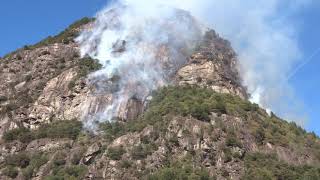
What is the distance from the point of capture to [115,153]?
110 metres

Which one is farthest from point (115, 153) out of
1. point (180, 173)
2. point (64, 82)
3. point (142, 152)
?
point (64, 82)

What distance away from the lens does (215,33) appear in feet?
539

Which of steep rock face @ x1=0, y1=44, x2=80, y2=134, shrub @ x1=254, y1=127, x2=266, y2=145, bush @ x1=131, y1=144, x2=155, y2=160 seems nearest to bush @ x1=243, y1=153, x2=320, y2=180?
shrub @ x1=254, y1=127, x2=266, y2=145

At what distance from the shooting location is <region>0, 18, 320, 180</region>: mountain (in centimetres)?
10838

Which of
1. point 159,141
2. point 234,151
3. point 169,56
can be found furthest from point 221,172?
point 169,56

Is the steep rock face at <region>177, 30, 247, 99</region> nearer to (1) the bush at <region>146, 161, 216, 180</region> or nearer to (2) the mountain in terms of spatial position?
(2) the mountain

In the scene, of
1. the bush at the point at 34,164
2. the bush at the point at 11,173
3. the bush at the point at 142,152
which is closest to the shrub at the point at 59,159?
the bush at the point at 34,164

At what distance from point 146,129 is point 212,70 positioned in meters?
32.9

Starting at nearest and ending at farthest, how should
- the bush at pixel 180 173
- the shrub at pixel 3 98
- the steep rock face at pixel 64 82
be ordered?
the bush at pixel 180 173 → the steep rock face at pixel 64 82 → the shrub at pixel 3 98

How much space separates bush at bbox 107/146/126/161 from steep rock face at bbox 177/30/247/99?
3438 cm

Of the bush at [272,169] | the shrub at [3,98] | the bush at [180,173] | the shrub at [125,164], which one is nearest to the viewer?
the bush at [180,173]

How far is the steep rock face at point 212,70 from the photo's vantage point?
141000 mm

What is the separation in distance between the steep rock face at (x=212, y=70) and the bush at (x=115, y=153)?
1354 inches

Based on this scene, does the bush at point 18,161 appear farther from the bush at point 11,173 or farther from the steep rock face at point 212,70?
the steep rock face at point 212,70
